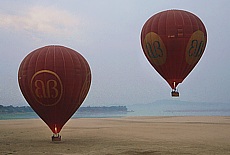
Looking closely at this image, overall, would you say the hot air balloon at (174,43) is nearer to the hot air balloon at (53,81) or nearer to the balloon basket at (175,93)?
the balloon basket at (175,93)

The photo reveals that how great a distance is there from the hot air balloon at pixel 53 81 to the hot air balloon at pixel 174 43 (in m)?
4.39

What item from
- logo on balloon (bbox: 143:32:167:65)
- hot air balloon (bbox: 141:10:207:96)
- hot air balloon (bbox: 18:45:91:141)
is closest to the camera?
hot air balloon (bbox: 141:10:207:96)

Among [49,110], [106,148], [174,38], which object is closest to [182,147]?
[106,148]

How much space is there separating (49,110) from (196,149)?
857 centimetres

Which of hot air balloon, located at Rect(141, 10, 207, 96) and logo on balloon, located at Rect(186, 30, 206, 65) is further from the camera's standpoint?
logo on balloon, located at Rect(186, 30, 206, 65)

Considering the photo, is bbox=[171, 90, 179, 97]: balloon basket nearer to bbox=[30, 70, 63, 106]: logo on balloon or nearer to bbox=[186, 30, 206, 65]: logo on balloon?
bbox=[186, 30, 206, 65]: logo on balloon

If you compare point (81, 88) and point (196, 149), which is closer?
point (196, 149)

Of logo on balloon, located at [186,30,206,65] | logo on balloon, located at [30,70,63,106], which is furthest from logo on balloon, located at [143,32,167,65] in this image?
logo on balloon, located at [30,70,63,106]

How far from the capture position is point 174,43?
1953cm

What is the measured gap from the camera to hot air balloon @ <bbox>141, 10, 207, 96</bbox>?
19547 mm

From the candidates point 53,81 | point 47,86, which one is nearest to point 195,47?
point 53,81

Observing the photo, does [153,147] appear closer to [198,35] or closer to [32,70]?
[198,35]

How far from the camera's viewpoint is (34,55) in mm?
A: 20188

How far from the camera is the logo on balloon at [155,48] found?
19.7 metres
